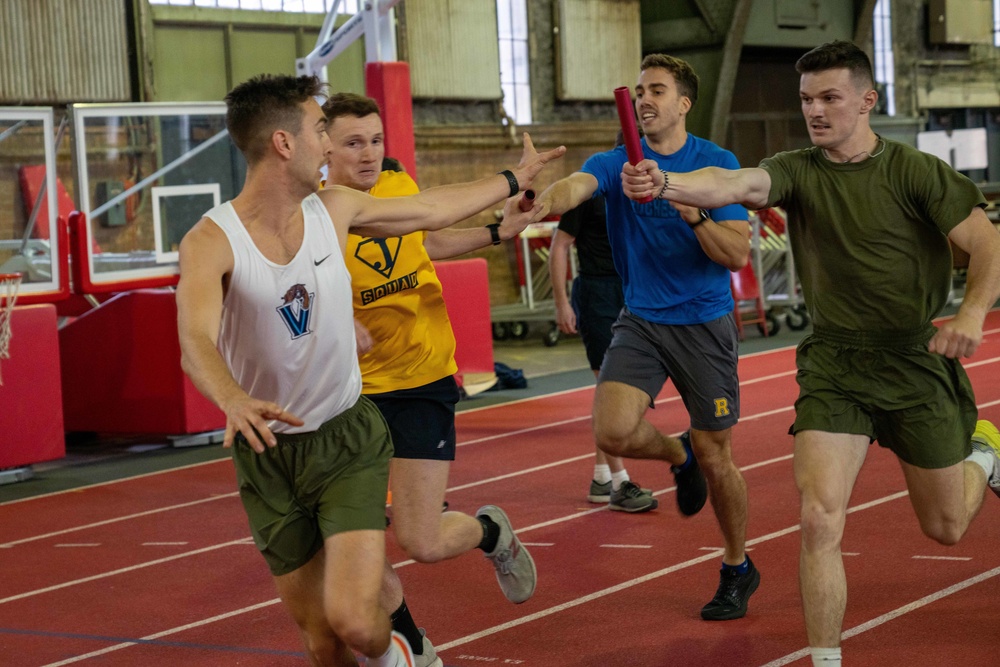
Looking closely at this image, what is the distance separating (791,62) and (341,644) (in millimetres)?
20399

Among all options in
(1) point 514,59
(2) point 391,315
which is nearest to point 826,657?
(2) point 391,315

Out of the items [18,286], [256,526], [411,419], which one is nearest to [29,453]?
[18,286]

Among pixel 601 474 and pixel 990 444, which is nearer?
pixel 990 444

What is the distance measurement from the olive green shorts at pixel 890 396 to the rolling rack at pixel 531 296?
11677 mm

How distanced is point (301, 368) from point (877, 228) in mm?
1914

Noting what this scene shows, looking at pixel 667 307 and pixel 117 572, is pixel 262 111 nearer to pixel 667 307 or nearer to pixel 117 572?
pixel 667 307

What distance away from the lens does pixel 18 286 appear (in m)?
9.66

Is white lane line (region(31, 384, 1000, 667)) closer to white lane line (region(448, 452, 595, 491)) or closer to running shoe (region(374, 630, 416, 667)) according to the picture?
running shoe (region(374, 630, 416, 667))

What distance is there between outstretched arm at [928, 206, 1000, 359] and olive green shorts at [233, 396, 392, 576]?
1.71 metres

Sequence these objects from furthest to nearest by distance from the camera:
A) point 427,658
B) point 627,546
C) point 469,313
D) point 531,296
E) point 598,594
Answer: point 531,296
point 469,313
point 627,546
point 598,594
point 427,658

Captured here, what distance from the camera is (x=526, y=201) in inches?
186

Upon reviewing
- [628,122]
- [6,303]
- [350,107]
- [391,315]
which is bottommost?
[6,303]

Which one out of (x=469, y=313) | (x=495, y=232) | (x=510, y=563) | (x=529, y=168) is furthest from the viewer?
(x=469, y=313)

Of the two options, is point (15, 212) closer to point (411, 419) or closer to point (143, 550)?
point (143, 550)
